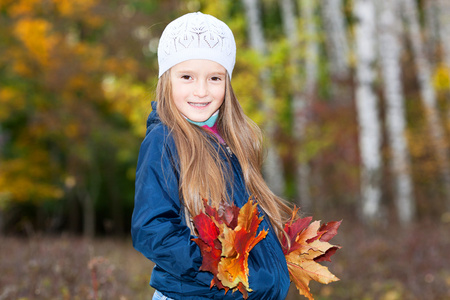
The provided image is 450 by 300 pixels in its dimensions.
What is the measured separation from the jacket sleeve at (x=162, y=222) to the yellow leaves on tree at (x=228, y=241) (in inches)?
1.9

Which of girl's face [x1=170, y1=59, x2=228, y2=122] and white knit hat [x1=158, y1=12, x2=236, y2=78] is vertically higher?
white knit hat [x1=158, y1=12, x2=236, y2=78]

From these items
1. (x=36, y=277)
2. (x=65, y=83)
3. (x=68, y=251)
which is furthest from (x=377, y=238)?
(x=65, y=83)

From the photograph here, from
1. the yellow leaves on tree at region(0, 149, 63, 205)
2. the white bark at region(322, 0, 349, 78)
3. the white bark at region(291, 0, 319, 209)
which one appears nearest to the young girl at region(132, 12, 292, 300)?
the white bark at region(291, 0, 319, 209)

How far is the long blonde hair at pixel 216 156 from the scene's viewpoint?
2.02m

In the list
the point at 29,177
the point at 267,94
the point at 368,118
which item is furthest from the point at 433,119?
the point at 29,177

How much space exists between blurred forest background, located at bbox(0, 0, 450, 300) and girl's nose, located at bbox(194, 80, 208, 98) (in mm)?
4349

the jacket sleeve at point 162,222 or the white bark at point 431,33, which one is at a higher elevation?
the white bark at point 431,33

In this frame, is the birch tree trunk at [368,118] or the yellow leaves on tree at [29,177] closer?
the birch tree trunk at [368,118]

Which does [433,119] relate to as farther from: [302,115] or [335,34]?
[335,34]

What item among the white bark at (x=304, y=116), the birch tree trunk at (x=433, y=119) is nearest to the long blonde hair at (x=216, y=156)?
the birch tree trunk at (x=433, y=119)

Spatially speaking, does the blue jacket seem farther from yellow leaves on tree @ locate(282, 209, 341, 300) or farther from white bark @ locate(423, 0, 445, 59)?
white bark @ locate(423, 0, 445, 59)

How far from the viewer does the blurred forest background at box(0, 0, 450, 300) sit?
347 inches

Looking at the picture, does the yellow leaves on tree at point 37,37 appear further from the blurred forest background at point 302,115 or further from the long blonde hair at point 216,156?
the long blonde hair at point 216,156

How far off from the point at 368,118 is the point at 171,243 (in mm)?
9416
